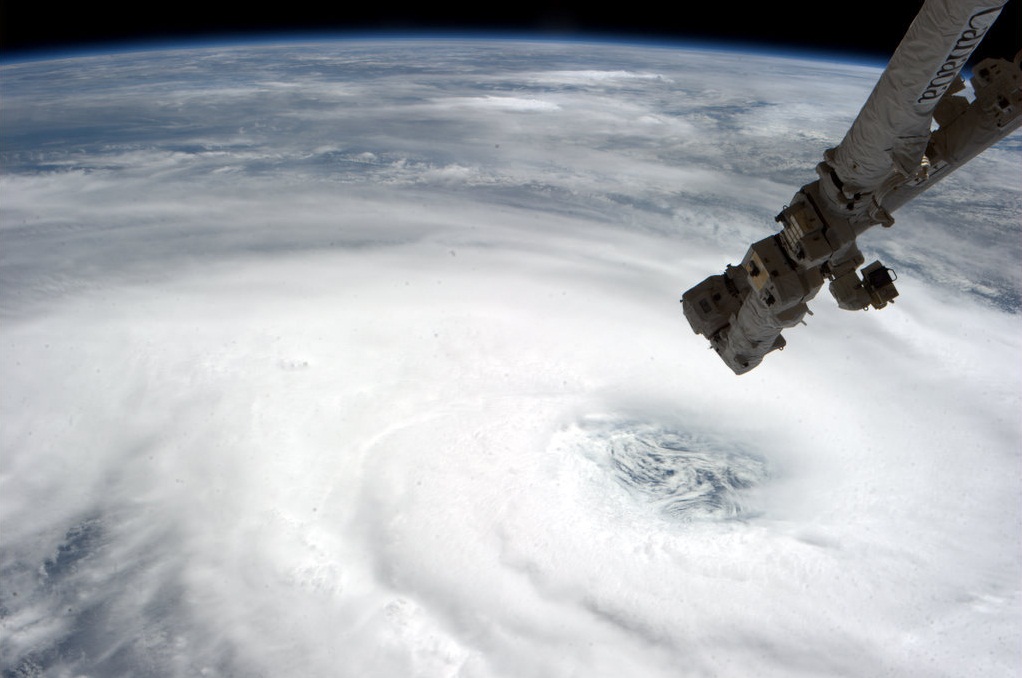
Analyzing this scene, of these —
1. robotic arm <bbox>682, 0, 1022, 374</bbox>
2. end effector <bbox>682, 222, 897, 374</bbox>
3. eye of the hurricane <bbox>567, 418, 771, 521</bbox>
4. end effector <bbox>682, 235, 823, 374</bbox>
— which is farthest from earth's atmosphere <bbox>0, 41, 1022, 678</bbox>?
robotic arm <bbox>682, 0, 1022, 374</bbox>

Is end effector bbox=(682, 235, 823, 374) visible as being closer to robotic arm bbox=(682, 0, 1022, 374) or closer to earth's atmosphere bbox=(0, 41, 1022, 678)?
robotic arm bbox=(682, 0, 1022, 374)

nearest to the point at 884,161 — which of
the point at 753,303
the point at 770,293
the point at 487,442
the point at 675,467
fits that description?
the point at 770,293

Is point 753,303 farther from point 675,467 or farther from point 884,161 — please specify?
point 675,467

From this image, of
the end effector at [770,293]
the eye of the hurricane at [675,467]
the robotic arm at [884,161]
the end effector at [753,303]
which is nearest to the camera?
the robotic arm at [884,161]

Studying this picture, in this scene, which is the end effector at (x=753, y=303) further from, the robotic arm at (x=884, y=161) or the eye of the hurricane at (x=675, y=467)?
the eye of the hurricane at (x=675, y=467)

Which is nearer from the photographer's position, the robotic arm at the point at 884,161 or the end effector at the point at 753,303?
the robotic arm at the point at 884,161

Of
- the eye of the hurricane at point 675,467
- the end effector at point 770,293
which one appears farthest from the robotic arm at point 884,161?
the eye of the hurricane at point 675,467
